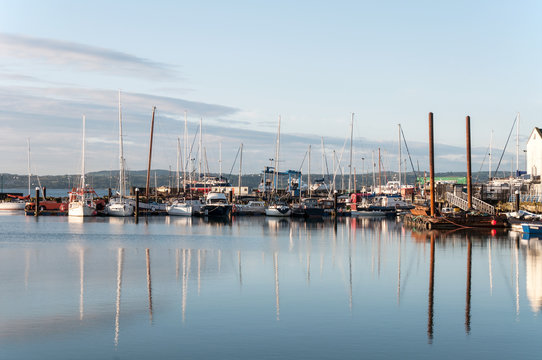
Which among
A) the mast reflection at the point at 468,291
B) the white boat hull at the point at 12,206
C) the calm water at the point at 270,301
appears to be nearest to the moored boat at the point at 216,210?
the white boat hull at the point at 12,206

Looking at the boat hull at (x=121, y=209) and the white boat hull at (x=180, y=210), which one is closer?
the boat hull at (x=121, y=209)

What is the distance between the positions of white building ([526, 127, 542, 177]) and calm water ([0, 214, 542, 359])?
4623 cm

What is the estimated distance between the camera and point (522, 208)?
83875 mm

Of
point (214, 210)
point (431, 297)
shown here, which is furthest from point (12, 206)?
point (431, 297)

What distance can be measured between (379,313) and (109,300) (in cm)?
1099

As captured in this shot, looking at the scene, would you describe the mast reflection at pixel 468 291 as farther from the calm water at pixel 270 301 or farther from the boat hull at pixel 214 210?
the boat hull at pixel 214 210

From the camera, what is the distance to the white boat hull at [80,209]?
99000mm

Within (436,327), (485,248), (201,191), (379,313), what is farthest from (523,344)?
(201,191)

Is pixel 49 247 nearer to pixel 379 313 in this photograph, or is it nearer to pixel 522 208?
pixel 379 313

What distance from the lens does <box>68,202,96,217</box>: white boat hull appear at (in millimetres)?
99000

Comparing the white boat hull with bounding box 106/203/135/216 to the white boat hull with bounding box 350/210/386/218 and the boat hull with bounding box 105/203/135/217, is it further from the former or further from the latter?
the white boat hull with bounding box 350/210/386/218

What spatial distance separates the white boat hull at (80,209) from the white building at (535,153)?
62.9 metres

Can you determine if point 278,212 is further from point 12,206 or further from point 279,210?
point 12,206

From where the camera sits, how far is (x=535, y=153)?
98.6 m
